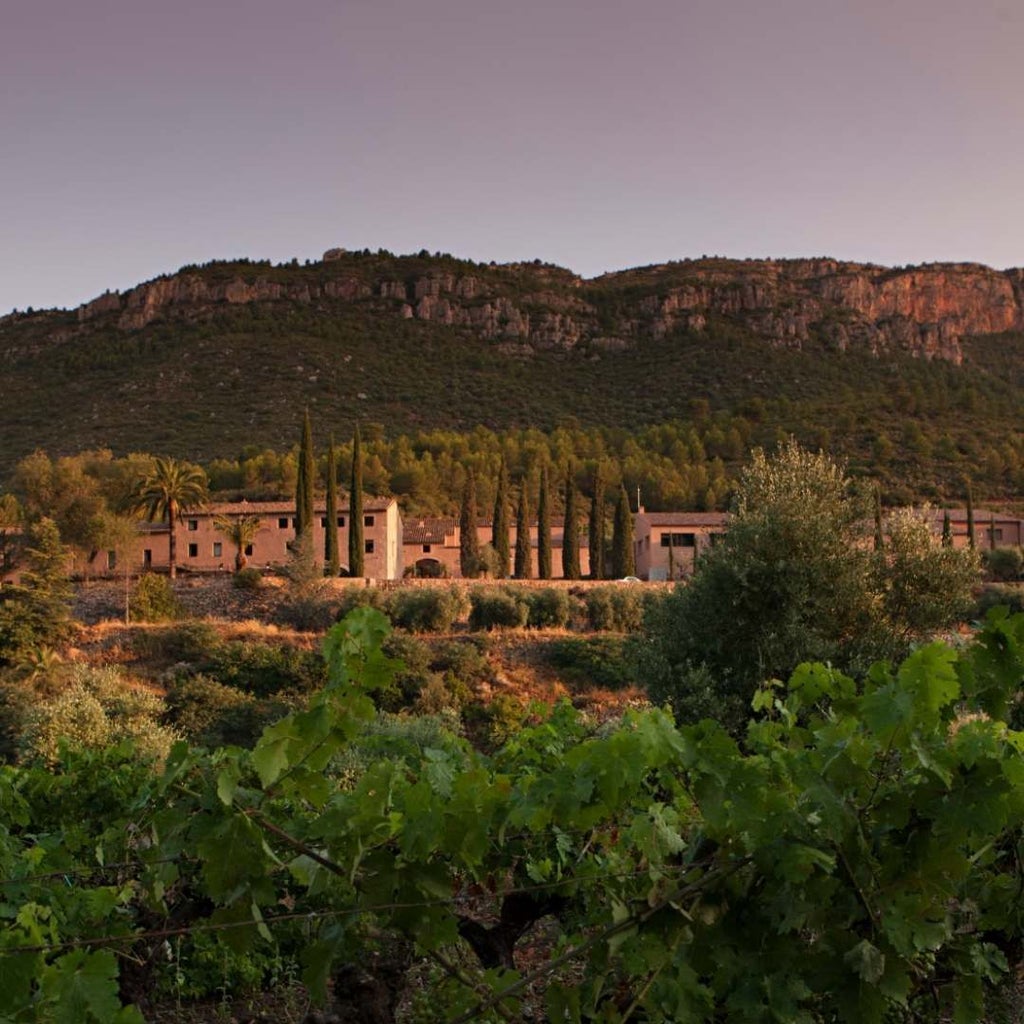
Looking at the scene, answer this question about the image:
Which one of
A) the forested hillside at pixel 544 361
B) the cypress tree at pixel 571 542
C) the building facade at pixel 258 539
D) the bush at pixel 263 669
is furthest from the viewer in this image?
the forested hillside at pixel 544 361

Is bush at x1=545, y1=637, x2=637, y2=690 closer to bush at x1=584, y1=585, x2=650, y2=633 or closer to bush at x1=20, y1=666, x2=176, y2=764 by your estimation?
bush at x1=584, y1=585, x2=650, y2=633

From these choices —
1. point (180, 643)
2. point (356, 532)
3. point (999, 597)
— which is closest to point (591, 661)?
point (180, 643)

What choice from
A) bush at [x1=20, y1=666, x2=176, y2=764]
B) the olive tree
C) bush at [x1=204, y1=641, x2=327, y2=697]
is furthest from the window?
the olive tree

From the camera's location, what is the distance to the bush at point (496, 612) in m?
33.7

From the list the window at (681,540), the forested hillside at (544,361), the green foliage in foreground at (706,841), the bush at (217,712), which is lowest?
the bush at (217,712)

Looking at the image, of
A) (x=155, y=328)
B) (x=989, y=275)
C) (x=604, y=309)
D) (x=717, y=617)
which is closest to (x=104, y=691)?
(x=717, y=617)

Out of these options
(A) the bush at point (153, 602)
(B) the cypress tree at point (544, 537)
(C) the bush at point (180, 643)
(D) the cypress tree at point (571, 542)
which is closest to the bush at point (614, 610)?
(B) the cypress tree at point (544, 537)

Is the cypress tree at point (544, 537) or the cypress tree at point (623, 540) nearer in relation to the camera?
the cypress tree at point (544, 537)

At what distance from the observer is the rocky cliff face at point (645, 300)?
10619 centimetres

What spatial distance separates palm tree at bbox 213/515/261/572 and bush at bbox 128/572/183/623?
24.4 ft

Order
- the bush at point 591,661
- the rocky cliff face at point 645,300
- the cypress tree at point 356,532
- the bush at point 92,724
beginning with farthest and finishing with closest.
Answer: the rocky cliff face at point 645,300
the cypress tree at point 356,532
the bush at point 591,661
the bush at point 92,724

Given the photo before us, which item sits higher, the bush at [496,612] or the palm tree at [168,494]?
the palm tree at [168,494]

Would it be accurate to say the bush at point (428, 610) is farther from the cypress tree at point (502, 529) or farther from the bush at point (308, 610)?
the cypress tree at point (502, 529)

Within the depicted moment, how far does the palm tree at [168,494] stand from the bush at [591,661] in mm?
18038
